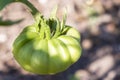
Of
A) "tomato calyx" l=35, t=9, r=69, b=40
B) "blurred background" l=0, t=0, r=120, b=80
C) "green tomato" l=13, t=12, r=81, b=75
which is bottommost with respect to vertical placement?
"green tomato" l=13, t=12, r=81, b=75

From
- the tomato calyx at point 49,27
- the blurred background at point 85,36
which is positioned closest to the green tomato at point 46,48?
the tomato calyx at point 49,27

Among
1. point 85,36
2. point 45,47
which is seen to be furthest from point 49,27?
point 85,36

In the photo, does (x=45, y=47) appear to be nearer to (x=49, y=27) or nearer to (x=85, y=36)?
(x=49, y=27)

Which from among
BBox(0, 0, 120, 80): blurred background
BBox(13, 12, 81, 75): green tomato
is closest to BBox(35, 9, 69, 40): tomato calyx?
BBox(13, 12, 81, 75): green tomato

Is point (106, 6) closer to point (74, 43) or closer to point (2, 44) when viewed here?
point (2, 44)

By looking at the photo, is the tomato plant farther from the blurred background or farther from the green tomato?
the blurred background

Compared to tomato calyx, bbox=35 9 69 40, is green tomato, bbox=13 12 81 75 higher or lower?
lower

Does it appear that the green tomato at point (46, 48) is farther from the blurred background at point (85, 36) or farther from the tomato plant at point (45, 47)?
the blurred background at point (85, 36)
